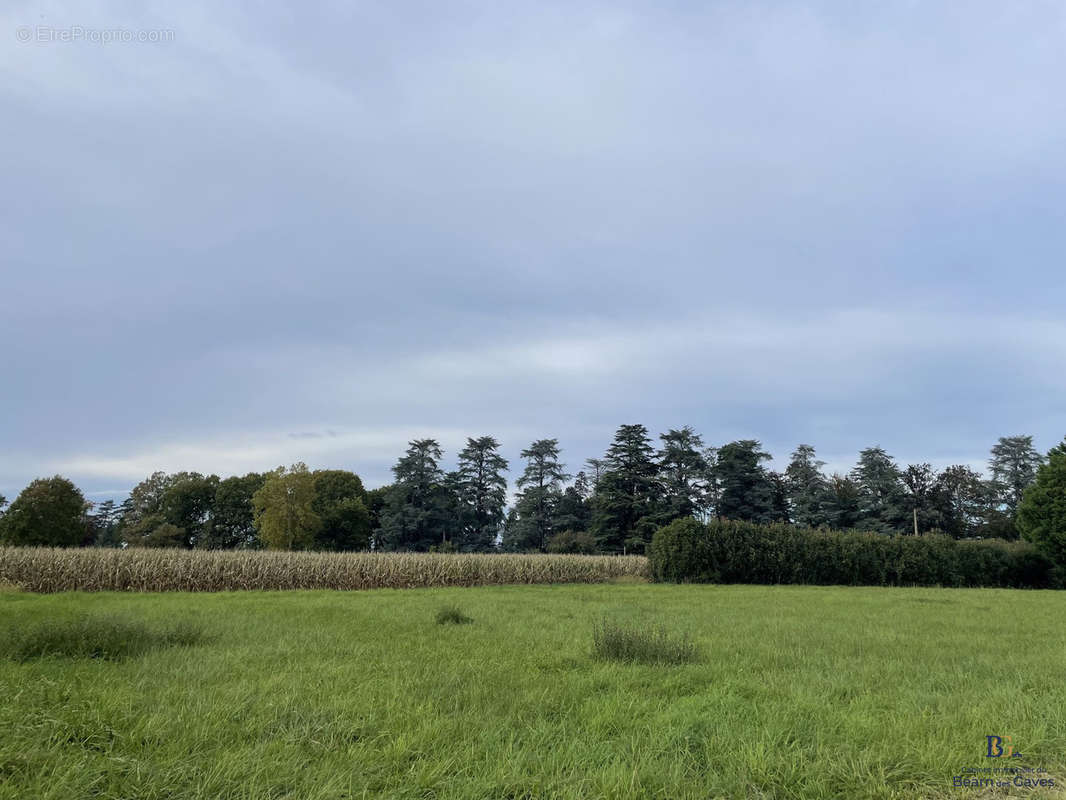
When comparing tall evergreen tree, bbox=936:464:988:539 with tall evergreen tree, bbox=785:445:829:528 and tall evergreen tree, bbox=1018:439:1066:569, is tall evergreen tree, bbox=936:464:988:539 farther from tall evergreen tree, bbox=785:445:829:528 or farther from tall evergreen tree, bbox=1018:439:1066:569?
tall evergreen tree, bbox=1018:439:1066:569

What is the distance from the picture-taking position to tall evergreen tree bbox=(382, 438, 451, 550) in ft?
225

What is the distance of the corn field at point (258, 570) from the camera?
85.1 ft

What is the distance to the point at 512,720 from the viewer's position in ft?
18.1

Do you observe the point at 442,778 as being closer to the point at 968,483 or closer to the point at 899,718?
the point at 899,718

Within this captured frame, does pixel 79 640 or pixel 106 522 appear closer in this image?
pixel 79 640

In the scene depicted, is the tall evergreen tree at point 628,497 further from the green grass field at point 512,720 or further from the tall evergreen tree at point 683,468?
the green grass field at point 512,720

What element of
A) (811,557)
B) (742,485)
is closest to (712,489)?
(742,485)

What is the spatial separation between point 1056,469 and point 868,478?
28.2 meters

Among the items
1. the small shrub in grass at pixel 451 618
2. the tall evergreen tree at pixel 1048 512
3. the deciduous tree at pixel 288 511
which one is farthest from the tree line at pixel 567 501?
the small shrub in grass at pixel 451 618

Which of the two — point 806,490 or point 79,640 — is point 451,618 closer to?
point 79,640

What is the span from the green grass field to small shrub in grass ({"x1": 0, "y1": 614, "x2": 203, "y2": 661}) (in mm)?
133

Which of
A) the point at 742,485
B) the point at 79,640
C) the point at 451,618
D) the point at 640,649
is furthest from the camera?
the point at 742,485

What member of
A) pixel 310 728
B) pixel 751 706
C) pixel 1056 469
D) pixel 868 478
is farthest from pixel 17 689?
pixel 868 478

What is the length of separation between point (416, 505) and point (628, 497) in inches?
971
